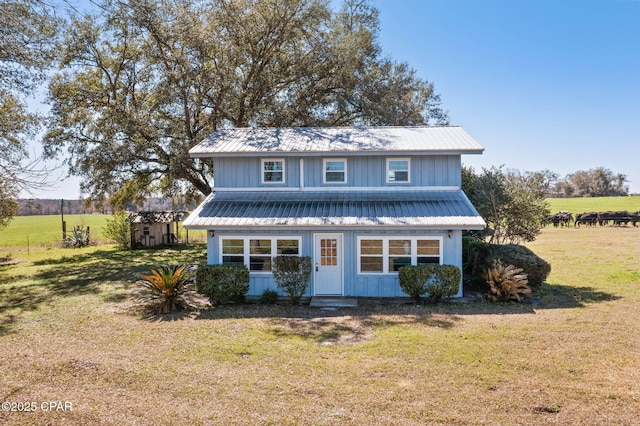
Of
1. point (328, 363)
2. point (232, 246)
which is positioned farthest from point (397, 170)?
point (328, 363)

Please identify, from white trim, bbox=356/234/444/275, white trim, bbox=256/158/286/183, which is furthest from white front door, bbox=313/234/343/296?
white trim, bbox=256/158/286/183

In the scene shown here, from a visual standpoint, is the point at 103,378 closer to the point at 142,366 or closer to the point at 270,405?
the point at 142,366

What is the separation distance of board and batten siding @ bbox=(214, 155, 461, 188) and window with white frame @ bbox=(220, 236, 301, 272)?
2.68 m

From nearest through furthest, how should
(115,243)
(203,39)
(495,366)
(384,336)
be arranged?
(495,366)
(384,336)
(203,39)
(115,243)

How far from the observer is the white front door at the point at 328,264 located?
13484 mm

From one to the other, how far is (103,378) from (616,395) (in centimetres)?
821

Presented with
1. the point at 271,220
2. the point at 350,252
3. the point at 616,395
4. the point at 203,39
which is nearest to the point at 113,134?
the point at 203,39

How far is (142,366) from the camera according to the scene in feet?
24.2

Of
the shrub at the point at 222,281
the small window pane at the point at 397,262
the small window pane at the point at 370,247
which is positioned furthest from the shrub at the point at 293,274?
the small window pane at the point at 397,262

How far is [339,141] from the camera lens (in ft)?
52.8

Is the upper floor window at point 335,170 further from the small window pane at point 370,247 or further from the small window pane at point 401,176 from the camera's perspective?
the small window pane at point 370,247

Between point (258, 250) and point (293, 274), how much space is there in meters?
1.73

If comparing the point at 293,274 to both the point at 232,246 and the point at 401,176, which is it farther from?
the point at 401,176

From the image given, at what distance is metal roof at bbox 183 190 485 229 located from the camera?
12.8m
